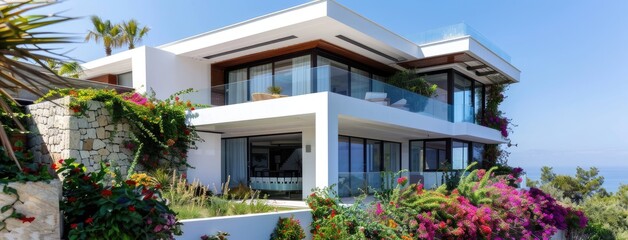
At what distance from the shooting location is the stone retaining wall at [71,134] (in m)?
11.6

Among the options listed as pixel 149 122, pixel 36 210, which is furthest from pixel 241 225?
pixel 149 122

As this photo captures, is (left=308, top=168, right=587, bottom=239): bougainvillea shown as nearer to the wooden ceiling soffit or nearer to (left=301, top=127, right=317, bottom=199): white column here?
(left=301, top=127, right=317, bottom=199): white column

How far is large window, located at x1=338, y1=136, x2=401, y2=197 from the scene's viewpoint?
498 inches

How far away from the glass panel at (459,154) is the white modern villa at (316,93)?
0.27 feet

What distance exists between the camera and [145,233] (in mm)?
5602

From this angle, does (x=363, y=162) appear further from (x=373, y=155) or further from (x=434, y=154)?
(x=434, y=154)

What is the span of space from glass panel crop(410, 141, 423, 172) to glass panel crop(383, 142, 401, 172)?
0.56 metres

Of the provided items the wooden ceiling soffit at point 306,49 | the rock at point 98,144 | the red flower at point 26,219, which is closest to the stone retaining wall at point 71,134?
the rock at point 98,144

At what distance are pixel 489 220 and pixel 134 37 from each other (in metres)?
20.0

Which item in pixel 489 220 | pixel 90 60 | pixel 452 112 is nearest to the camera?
pixel 489 220

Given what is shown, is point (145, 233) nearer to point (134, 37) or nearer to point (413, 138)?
point (413, 138)

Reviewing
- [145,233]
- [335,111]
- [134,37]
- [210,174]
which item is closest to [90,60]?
[134,37]

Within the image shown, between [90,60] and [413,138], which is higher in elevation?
[90,60]

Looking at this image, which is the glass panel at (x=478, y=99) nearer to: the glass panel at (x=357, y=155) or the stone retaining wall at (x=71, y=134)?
the glass panel at (x=357, y=155)
